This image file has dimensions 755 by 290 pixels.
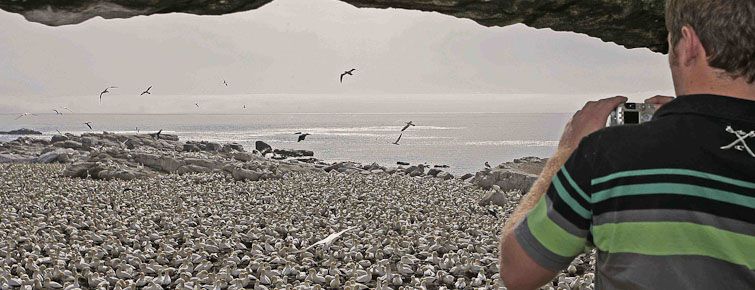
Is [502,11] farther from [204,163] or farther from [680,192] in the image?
[204,163]

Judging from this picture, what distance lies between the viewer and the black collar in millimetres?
2012

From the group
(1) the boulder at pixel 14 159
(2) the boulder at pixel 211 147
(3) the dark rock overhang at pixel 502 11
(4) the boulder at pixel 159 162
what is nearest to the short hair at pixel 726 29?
(3) the dark rock overhang at pixel 502 11

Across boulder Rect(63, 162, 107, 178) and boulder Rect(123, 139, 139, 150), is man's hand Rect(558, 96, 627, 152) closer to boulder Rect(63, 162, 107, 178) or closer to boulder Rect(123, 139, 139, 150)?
boulder Rect(63, 162, 107, 178)

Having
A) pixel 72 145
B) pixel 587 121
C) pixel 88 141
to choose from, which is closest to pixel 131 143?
pixel 88 141

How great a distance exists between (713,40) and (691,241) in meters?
0.58

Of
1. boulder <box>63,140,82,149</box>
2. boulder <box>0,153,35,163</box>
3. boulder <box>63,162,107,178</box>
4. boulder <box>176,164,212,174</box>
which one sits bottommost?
boulder <box>0,153,35,163</box>

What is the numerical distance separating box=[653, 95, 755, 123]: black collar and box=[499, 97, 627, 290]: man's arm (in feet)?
1.32

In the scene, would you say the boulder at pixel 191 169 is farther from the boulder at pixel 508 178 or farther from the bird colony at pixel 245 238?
the boulder at pixel 508 178

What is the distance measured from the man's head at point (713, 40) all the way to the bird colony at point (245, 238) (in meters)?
7.43

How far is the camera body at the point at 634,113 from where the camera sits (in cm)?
238

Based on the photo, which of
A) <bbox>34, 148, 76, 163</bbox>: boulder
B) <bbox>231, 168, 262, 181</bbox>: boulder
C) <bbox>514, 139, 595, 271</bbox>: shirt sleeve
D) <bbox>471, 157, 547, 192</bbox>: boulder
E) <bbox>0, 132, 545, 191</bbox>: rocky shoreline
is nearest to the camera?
<bbox>514, 139, 595, 271</bbox>: shirt sleeve

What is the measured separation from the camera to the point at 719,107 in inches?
79.8

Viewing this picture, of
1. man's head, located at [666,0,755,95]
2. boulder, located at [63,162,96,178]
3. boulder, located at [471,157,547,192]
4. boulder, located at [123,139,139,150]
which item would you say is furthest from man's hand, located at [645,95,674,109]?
boulder, located at [123,139,139,150]

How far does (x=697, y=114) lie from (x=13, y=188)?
21.4 m
